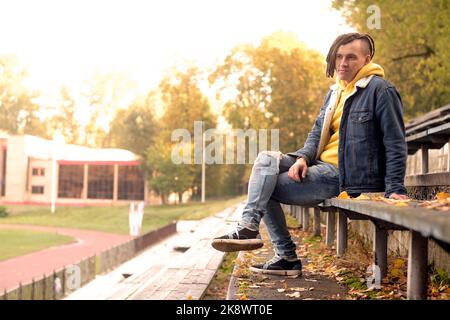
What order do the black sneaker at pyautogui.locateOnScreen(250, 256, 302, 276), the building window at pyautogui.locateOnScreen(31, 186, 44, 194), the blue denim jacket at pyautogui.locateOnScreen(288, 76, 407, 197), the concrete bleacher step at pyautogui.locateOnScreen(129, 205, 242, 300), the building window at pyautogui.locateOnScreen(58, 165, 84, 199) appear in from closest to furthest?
the blue denim jacket at pyautogui.locateOnScreen(288, 76, 407, 197)
the black sneaker at pyautogui.locateOnScreen(250, 256, 302, 276)
the concrete bleacher step at pyautogui.locateOnScreen(129, 205, 242, 300)
the building window at pyautogui.locateOnScreen(58, 165, 84, 199)
the building window at pyautogui.locateOnScreen(31, 186, 44, 194)

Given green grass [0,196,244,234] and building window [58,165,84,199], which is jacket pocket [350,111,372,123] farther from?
building window [58,165,84,199]

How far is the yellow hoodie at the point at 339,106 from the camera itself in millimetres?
3768

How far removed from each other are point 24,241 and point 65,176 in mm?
20412

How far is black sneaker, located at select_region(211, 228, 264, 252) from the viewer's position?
3615 millimetres

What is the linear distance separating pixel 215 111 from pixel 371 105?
43.0 m

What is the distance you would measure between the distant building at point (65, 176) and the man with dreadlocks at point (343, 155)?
47.3 m

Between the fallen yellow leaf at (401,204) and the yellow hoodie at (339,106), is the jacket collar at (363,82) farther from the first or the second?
the fallen yellow leaf at (401,204)

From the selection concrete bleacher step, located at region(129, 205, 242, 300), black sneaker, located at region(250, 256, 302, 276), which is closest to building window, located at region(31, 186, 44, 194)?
concrete bleacher step, located at region(129, 205, 242, 300)

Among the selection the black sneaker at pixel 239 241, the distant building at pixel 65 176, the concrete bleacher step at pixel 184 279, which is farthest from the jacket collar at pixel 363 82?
the distant building at pixel 65 176

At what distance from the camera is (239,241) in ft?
11.8

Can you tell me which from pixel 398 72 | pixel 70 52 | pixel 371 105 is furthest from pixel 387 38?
pixel 70 52

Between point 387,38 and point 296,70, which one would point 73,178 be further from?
point 387,38

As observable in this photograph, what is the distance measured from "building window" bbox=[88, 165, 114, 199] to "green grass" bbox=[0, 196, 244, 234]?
3.21 m

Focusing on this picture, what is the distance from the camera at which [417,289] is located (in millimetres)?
2873
